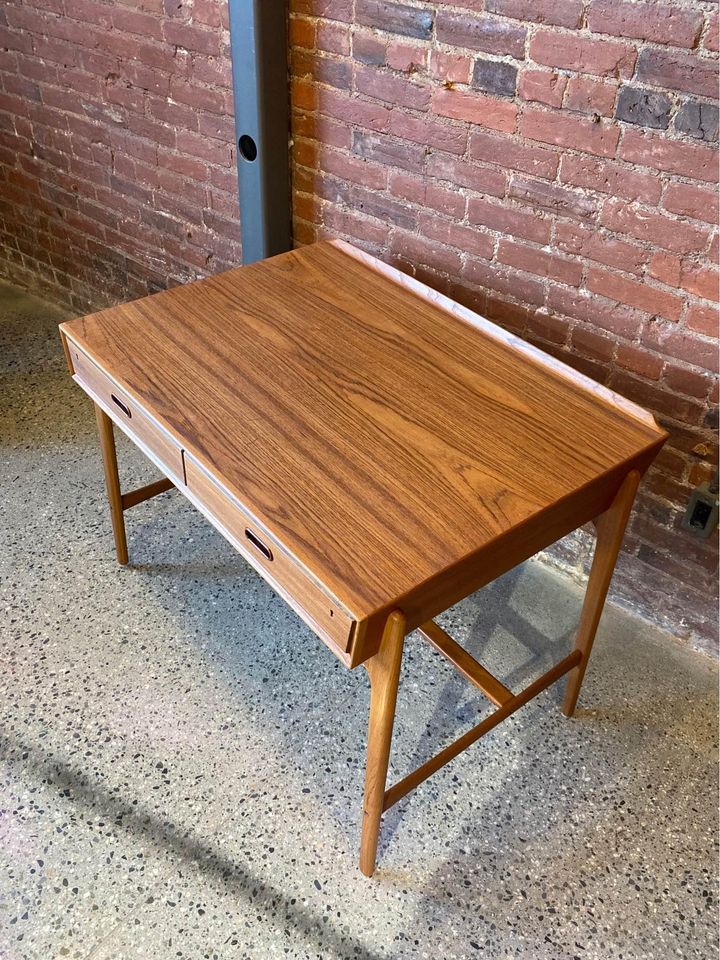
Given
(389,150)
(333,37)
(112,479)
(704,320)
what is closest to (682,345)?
(704,320)

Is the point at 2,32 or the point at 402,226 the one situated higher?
the point at 2,32

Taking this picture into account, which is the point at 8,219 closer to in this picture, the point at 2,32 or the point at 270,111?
the point at 2,32

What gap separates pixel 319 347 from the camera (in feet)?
4.97

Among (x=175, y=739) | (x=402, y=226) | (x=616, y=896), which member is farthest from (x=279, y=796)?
(x=402, y=226)

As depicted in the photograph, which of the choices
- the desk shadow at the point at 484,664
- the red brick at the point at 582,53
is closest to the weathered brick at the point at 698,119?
the red brick at the point at 582,53

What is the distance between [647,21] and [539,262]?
48 centimetres

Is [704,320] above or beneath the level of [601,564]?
above

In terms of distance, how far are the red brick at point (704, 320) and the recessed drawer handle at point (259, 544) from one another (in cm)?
93

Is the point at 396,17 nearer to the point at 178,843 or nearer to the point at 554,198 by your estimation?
the point at 554,198

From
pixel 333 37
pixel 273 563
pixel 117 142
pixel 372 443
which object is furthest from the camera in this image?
pixel 117 142

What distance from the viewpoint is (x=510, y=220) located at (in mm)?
1665

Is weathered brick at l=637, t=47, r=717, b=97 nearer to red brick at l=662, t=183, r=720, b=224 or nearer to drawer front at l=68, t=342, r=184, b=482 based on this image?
red brick at l=662, t=183, r=720, b=224

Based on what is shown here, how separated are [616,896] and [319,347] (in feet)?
3.75

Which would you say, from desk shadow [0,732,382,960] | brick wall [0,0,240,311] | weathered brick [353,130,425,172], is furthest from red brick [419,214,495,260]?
desk shadow [0,732,382,960]
